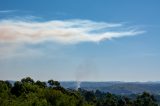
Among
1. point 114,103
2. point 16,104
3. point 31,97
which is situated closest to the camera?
point 16,104

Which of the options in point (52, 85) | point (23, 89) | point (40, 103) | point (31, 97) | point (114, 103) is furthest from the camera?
point (114, 103)

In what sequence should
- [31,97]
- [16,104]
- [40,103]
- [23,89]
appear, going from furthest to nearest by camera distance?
1. [23,89]
2. [31,97]
3. [40,103]
4. [16,104]

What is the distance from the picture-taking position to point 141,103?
7731 inches

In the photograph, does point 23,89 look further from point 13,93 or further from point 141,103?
point 141,103

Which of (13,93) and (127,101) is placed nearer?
→ (13,93)

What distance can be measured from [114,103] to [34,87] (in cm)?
6462

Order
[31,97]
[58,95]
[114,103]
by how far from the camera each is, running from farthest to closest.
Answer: [114,103], [58,95], [31,97]

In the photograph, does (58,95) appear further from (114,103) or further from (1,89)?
(114,103)

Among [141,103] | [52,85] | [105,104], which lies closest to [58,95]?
[52,85]

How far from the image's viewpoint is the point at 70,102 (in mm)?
117375

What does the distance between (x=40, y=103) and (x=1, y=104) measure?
11460 mm

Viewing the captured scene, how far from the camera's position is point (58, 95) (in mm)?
120188

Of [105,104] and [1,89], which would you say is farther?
[105,104]

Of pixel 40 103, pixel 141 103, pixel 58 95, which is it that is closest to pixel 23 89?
pixel 58 95
